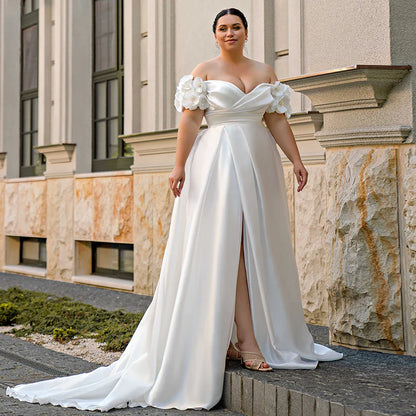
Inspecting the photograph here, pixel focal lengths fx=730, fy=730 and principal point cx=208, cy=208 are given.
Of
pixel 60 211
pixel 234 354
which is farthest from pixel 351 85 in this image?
pixel 60 211

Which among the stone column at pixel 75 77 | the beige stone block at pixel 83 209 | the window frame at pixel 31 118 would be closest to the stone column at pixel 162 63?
the beige stone block at pixel 83 209

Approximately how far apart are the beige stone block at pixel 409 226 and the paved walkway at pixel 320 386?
29 cm

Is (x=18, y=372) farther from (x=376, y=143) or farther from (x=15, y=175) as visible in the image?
(x=15, y=175)

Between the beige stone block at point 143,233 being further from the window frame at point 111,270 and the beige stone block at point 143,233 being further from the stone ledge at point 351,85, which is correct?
the stone ledge at point 351,85

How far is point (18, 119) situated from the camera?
45.2 feet

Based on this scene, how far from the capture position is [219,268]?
418 centimetres

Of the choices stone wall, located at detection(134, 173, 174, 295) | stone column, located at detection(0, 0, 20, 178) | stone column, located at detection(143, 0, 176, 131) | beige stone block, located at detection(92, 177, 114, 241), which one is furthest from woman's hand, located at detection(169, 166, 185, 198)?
stone column, located at detection(0, 0, 20, 178)

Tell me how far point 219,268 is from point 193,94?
1051 millimetres

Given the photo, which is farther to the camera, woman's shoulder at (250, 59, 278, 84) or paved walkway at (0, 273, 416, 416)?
woman's shoulder at (250, 59, 278, 84)

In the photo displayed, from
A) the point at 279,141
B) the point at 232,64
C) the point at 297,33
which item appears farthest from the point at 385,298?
the point at 297,33

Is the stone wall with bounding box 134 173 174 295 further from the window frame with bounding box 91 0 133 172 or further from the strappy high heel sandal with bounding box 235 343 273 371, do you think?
the strappy high heel sandal with bounding box 235 343 273 371

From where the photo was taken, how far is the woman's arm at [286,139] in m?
4.56

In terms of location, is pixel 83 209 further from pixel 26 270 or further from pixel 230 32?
pixel 230 32

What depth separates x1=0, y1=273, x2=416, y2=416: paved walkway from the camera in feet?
11.3
